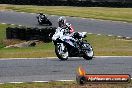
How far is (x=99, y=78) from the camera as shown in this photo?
10805 millimetres

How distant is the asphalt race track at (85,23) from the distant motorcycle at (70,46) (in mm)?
14258

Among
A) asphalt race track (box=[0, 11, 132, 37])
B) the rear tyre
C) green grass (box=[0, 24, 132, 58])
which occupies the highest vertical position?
the rear tyre

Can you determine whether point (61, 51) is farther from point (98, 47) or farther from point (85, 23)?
point (85, 23)

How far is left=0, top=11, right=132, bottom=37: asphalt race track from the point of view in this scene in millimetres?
33547

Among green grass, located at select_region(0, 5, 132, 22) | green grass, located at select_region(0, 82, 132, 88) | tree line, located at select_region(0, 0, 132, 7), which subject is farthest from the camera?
tree line, located at select_region(0, 0, 132, 7)

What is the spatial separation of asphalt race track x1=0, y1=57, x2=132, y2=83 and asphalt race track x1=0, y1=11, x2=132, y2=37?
49.5ft

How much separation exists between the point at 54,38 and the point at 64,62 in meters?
1.08

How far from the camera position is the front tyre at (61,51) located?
17.1 m

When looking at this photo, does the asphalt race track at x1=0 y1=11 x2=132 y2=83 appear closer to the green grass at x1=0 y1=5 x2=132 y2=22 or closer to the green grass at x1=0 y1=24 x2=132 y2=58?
the green grass at x1=0 y1=24 x2=132 y2=58

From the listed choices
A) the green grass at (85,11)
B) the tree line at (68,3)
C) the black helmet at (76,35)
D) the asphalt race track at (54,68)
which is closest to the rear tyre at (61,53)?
the asphalt race track at (54,68)

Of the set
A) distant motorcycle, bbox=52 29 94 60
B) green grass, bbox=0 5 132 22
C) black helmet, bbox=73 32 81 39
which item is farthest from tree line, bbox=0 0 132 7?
black helmet, bbox=73 32 81 39

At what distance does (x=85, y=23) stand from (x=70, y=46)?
821 inches

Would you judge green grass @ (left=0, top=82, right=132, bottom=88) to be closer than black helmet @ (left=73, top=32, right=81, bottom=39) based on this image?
Yes

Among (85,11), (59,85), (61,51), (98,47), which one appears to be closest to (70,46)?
(61,51)
